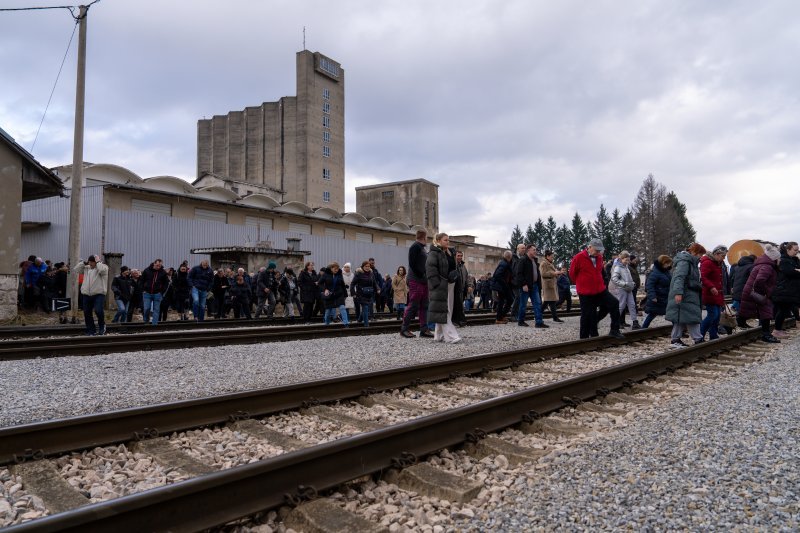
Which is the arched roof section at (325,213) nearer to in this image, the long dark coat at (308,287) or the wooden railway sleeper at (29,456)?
the long dark coat at (308,287)

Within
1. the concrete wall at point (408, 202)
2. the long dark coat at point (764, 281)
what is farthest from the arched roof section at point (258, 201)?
the concrete wall at point (408, 202)

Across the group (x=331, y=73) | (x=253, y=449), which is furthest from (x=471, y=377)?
(x=331, y=73)

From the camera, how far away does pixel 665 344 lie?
10.5 meters

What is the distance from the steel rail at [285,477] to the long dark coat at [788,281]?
787cm

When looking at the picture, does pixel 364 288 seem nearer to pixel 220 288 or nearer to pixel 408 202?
pixel 220 288

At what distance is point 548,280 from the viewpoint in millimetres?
14828

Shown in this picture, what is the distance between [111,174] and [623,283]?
23.3 m

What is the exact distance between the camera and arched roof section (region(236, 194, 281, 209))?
1122 inches

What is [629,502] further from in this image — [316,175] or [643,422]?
[316,175]

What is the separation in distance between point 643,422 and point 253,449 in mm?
3163

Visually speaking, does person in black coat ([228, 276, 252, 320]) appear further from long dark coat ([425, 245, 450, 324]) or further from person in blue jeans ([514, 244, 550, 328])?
long dark coat ([425, 245, 450, 324])

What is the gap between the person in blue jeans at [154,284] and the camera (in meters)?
13.5

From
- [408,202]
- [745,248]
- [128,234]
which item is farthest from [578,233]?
[128,234]

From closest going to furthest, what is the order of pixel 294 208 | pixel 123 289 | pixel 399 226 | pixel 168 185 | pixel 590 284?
pixel 590 284 < pixel 123 289 < pixel 168 185 < pixel 294 208 < pixel 399 226
